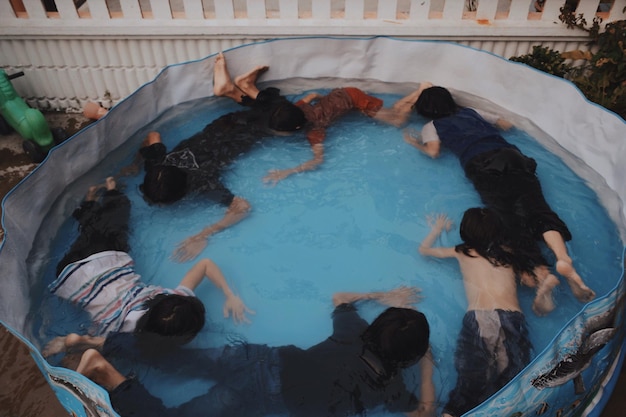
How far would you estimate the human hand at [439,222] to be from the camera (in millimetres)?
3172

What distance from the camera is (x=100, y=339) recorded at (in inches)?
100

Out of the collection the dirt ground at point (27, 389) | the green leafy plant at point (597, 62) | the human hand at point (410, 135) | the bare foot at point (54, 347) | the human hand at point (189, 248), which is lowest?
the dirt ground at point (27, 389)

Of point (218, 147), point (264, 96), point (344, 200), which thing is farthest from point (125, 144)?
point (344, 200)

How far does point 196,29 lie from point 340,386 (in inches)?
119

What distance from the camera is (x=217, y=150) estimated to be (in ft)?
12.2

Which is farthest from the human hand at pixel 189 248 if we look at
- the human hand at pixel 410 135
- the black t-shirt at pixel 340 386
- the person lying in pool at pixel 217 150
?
the human hand at pixel 410 135

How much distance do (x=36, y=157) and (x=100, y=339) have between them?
190cm

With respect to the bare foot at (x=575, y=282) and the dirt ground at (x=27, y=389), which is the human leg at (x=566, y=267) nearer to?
the bare foot at (x=575, y=282)

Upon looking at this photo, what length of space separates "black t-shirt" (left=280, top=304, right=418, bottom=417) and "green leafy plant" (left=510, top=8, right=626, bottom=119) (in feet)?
9.06

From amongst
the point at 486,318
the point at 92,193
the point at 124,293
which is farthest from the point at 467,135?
the point at 92,193

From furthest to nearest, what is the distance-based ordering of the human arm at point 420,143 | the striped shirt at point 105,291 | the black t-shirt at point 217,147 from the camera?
the human arm at point 420,143 → the black t-shirt at point 217,147 → the striped shirt at point 105,291

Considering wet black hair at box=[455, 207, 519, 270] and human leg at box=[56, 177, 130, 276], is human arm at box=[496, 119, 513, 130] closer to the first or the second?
wet black hair at box=[455, 207, 519, 270]

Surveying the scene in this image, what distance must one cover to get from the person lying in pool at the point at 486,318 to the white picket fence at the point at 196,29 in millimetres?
1878

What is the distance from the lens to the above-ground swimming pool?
2379 millimetres
